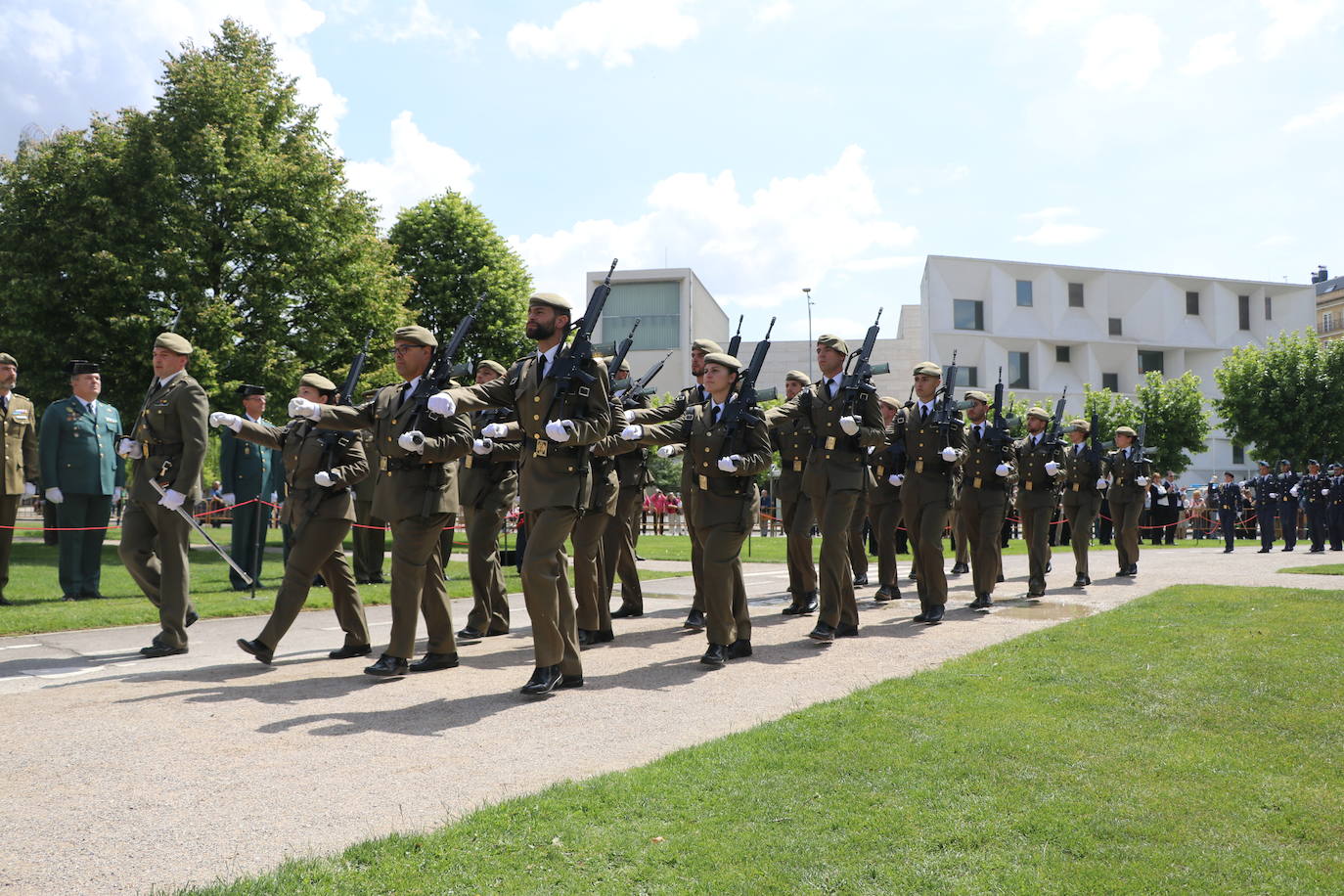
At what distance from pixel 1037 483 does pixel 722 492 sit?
6939 millimetres

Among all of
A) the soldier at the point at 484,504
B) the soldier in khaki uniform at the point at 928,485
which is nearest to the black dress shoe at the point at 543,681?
the soldier at the point at 484,504

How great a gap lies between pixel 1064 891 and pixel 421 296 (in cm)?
3364

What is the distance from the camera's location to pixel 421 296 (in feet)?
115

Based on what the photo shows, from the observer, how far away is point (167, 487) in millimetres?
8695

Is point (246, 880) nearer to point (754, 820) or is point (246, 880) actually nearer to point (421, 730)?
point (754, 820)

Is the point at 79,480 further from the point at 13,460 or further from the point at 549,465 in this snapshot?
the point at 549,465

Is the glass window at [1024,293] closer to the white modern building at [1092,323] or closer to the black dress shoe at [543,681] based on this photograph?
the white modern building at [1092,323]

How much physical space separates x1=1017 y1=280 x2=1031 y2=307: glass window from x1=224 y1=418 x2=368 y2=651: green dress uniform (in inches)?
2443

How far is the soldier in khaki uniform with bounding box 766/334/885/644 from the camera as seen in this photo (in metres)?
9.29

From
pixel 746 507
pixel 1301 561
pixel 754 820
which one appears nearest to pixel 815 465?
pixel 746 507

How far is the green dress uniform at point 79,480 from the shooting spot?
40.9ft

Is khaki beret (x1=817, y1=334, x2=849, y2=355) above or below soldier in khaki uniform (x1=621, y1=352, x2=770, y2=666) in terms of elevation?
above

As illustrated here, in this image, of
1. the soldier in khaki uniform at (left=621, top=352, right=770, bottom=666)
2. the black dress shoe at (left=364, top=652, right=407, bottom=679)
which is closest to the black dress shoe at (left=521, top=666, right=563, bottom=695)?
the black dress shoe at (left=364, top=652, right=407, bottom=679)

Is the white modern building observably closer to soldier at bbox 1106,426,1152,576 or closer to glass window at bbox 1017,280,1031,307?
glass window at bbox 1017,280,1031,307
